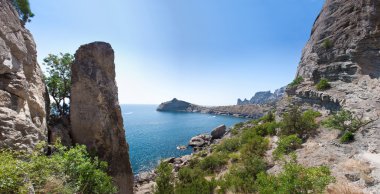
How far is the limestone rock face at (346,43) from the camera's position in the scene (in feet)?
103

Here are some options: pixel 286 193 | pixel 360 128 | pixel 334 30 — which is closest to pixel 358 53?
pixel 334 30

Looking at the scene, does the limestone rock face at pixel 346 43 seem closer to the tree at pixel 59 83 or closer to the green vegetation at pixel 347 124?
the green vegetation at pixel 347 124

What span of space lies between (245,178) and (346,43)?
30844 millimetres

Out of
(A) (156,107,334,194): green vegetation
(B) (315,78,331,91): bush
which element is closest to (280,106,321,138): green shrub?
(A) (156,107,334,194): green vegetation

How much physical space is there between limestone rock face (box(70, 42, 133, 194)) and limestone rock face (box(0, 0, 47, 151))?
4.19 metres

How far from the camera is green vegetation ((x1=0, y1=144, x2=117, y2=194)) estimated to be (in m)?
7.61

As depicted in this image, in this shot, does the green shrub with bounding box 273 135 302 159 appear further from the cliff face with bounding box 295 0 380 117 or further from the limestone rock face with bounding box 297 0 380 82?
the limestone rock face with bounding box 297 0 380 82

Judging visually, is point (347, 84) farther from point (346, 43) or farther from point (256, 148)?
point (256, 148)

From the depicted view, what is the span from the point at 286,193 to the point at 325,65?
117 ft

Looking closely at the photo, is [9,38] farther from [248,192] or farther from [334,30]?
[334,30]

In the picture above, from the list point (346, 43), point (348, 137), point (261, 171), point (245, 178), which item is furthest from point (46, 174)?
point (346, 43)

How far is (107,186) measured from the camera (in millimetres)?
16047

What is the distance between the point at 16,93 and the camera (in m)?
12.5

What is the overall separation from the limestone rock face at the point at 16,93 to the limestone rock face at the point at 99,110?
419 centimetres
